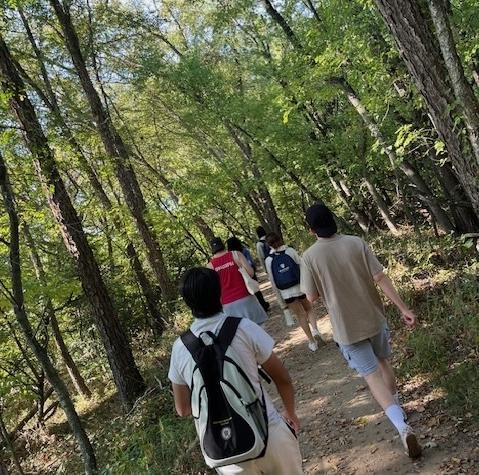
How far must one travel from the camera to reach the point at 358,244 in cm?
384

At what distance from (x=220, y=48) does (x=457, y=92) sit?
1575 cm

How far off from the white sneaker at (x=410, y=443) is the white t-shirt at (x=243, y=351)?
1.74 metres

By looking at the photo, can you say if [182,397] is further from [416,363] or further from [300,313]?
[300,313]

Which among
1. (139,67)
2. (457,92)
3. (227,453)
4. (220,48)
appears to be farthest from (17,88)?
(220,48)

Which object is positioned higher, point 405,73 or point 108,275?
point 405,73

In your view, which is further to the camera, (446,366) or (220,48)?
(220,48)

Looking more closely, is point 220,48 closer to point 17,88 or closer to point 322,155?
point 322,155

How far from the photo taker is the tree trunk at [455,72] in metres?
4.63

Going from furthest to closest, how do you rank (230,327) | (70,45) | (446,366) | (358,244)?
(70,45)
(446,366)
(358,244)
(230,327)

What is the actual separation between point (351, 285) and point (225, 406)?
1836 mm

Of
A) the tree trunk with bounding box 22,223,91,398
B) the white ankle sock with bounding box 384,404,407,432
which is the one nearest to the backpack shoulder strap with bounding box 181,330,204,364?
the white ankle sock with bounding box 384,404,407,432

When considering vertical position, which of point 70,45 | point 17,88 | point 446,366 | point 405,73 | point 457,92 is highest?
point 70,45

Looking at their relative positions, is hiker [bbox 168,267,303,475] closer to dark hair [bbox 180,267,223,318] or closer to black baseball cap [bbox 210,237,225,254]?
dark hair [bbox 180,267,223,318]

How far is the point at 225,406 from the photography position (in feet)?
7.60
